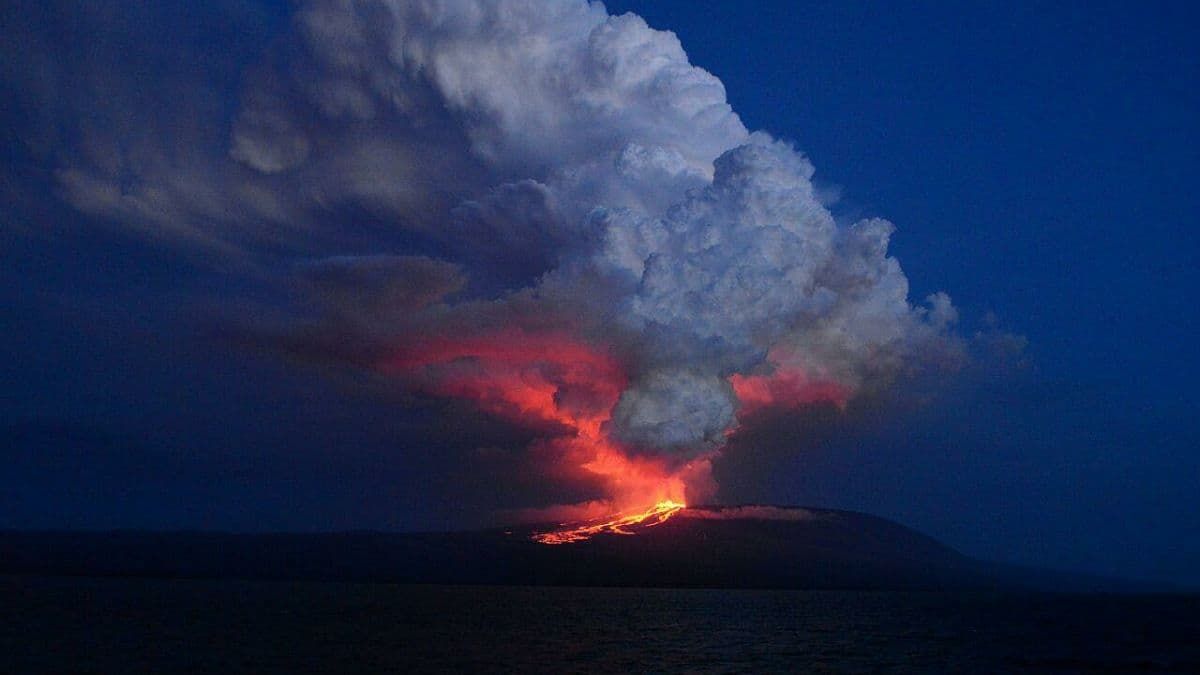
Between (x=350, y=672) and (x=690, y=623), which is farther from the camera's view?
(x=690, y=623)

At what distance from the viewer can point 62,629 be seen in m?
113

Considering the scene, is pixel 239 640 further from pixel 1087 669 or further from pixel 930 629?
pixel 930 629

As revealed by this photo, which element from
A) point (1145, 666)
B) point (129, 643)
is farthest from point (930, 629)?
point (129, 643)

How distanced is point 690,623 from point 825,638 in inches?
1360

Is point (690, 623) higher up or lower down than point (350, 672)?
higher up

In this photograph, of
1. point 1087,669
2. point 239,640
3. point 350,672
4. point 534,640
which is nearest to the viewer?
point 350,672

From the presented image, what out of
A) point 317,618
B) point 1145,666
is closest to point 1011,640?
point 1145,666

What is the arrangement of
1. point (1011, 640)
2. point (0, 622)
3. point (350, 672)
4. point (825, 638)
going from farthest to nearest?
point (1011, 640), point (825, 638), point (0, 622), point (350, 672)

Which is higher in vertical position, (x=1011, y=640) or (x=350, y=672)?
(x=1011, y=640)

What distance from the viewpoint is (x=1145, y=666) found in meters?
102

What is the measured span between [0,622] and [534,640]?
64.1 m

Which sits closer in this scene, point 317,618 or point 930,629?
point 317,618

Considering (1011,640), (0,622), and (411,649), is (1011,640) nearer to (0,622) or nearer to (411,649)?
(411,649)

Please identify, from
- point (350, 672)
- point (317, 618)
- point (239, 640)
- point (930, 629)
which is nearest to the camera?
point (350, 672)
